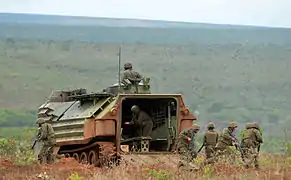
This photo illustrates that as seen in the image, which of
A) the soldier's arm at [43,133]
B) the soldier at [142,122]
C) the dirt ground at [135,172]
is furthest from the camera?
the soldier at [142,122]

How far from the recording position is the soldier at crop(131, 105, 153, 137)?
23.8 m

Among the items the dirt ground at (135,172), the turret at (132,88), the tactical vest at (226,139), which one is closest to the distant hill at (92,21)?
the turret at (132,88)

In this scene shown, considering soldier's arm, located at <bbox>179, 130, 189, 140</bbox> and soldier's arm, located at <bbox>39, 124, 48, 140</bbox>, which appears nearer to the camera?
soldier's arm, located at <bbox>179, 130, 189, 140</bbox>

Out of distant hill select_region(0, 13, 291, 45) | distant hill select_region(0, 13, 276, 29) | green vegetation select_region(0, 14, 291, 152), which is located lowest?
green vegetation select_region(0, 14, 291, 152)

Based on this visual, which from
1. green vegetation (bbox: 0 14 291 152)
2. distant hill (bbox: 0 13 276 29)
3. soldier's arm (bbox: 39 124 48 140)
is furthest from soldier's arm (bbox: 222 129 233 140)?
distant hill (bbox: 0 13 276 29)

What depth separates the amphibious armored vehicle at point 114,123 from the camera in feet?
74.0

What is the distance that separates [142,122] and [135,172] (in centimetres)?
532

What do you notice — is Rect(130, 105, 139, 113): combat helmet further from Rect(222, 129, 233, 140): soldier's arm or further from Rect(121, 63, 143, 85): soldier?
Rect(222, 129, 233, 140): soldier's arm

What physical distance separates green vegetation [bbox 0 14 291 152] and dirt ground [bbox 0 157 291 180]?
167ft

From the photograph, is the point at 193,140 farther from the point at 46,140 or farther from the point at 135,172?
the point at 46,140

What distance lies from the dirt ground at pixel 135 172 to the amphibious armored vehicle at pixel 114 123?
0.98 metres

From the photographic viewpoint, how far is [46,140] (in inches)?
922

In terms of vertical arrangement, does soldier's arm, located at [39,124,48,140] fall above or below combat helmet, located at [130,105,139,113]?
below

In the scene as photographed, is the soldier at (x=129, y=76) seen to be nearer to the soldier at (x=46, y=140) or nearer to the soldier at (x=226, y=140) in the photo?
the soldier at (x=46, y=140)
